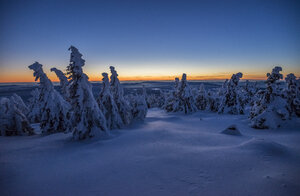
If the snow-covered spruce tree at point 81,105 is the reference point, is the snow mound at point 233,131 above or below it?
below

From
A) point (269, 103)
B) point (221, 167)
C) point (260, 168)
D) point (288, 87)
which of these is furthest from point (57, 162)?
point (288, 87)

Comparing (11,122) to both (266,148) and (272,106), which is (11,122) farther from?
(272,106)

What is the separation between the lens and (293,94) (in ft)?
48.3

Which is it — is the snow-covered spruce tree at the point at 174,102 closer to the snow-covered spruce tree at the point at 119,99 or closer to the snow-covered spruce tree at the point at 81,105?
the snow-covered spruce tree at the point at 119,99

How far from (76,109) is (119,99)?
6.49 metres

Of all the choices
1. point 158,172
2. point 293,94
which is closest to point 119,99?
point 158,172

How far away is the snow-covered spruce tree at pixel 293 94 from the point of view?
14201 millimetres

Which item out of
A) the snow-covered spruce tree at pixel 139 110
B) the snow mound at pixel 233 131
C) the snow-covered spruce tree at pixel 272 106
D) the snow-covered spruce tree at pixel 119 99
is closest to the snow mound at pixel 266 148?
the snow mound at pixel 233 131

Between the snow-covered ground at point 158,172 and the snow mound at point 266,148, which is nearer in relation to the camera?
the snow-covered ground at point 158,172

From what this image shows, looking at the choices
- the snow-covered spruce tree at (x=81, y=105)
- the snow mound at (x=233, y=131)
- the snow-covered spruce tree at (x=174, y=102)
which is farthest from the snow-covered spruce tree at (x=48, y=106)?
the snow-covered spruce tree at (x=174, y=102)

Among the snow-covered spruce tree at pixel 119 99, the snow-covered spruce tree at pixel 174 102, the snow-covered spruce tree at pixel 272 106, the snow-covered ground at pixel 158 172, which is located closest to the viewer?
the snow-covered ground at pixel 158 172

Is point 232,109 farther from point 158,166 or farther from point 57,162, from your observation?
point 57,162

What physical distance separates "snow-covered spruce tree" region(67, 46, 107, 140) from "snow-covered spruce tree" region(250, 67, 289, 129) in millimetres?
13741

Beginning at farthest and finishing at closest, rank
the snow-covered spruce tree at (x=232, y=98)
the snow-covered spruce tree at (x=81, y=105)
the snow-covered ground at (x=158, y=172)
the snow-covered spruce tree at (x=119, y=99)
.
A: 1. the snow-covered spruce tree at (x=232, y=98)
2. the snow-covered spruce tree at (x=119, y=99)
3. the snow-covered spruce tree at (x=81, y=105)
4. the snow-covered ground at (x=158, y=172)
